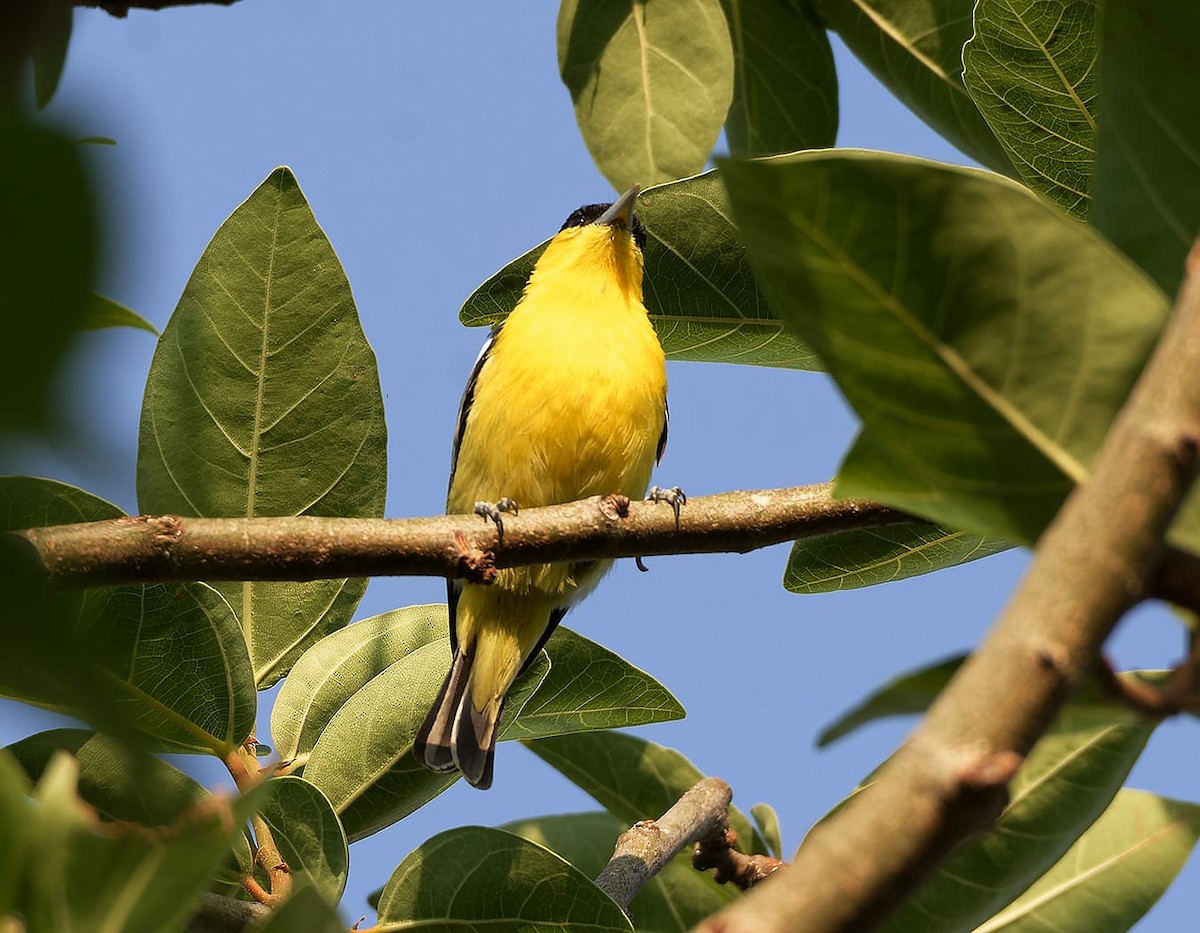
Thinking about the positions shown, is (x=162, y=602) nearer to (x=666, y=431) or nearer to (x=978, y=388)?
(x=978, y=388)

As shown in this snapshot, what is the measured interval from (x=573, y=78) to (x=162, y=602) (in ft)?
6.39

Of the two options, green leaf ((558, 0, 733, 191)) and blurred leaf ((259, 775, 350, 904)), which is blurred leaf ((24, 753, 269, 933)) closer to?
blurred leaf ((259, 775, 350, 904))

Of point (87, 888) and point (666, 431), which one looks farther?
point (666, 431)

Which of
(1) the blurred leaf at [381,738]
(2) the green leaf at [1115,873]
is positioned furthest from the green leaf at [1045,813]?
(1) the blurred leaf at [381,738]

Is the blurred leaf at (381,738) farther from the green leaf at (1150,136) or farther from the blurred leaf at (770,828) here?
the green leaf at (1150,136)

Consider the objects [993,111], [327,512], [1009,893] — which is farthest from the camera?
[327,512]

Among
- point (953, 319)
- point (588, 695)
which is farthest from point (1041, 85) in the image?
point (953, 319)

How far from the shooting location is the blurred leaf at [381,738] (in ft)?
10.7

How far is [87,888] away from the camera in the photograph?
1554 millimetres

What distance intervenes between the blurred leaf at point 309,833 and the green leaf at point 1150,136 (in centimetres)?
199

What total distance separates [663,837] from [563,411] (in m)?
2.53

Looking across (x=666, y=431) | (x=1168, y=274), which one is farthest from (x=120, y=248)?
(x=666, y=431)

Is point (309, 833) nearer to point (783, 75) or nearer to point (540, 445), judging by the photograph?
point (783, 75)

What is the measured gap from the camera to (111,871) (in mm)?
1559
